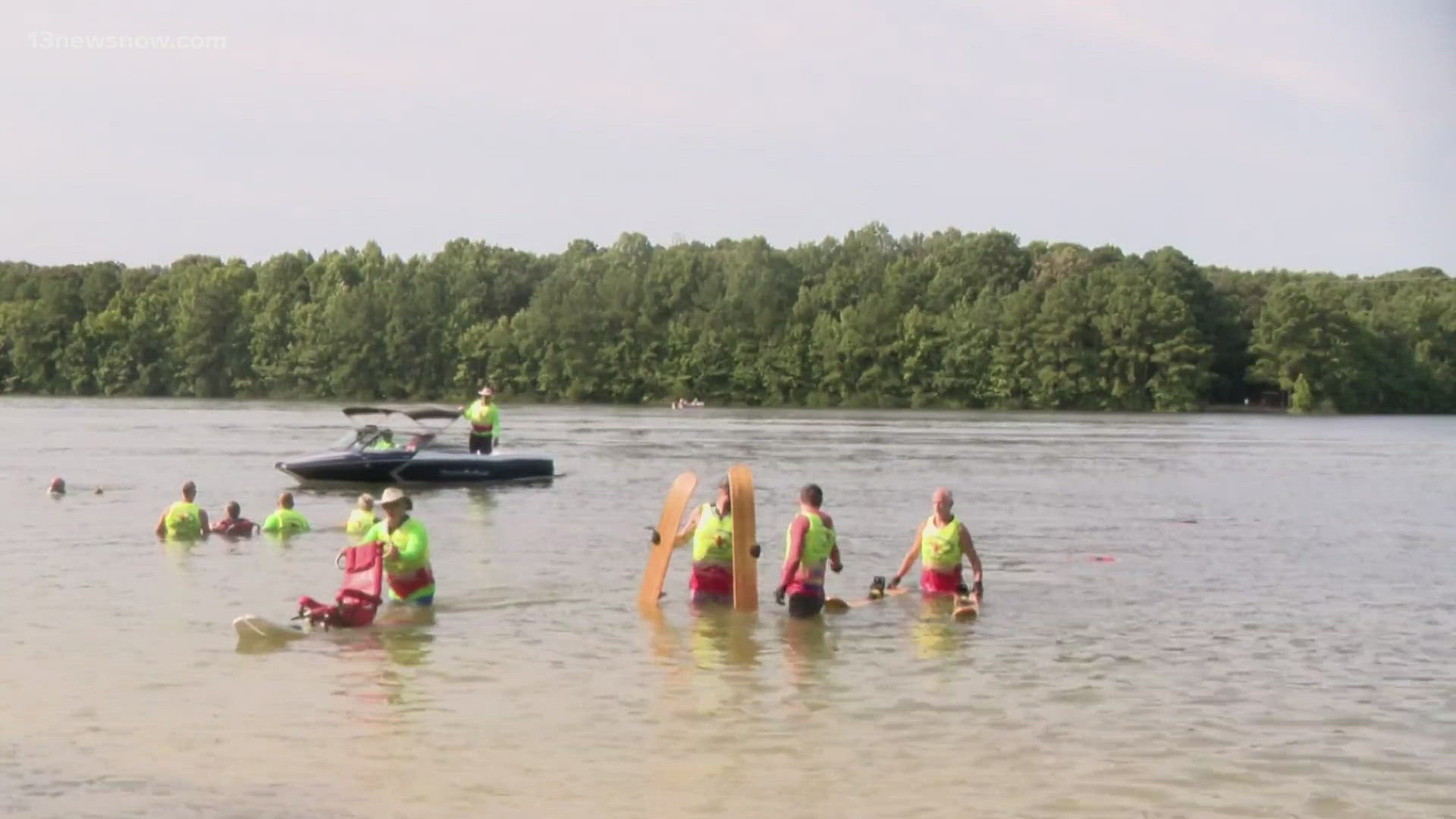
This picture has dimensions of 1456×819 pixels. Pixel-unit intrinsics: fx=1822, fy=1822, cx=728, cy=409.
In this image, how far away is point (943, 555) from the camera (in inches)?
742

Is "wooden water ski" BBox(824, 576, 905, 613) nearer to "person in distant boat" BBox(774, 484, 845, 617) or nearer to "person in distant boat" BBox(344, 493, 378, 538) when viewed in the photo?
"person in distant boat" BBox(774, 484, 845, 617)

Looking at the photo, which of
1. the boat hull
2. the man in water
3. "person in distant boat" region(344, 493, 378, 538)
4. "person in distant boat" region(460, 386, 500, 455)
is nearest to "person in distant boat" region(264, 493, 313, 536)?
"person in distant boat" region(344, 493, 378, 538)

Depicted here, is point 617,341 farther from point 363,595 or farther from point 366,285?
point 363,595

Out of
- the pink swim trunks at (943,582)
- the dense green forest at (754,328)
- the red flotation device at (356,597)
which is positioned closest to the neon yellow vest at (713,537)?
the pink swim trunks at (943,582)

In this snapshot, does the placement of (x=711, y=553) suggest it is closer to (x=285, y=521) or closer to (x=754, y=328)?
(x=285, y=521)

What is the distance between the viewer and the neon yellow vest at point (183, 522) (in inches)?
983

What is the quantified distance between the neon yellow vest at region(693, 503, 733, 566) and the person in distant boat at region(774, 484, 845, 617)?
2.20 ft

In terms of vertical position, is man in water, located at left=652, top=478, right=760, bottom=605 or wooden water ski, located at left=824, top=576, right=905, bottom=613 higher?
man in water, located at left=652, top=478, right=760, bottom=605

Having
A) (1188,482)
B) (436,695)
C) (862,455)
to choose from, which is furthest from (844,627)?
(862,455)

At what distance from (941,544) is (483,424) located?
18.9 meters

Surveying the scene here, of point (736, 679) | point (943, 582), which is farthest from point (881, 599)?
point (736, 679)

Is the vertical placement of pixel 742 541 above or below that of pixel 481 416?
below

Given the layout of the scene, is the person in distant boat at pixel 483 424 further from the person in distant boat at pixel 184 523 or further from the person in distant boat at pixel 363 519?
the person in distant boat at pixel 184 523

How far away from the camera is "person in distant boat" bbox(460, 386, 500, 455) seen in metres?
36.0
